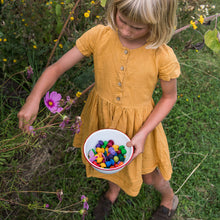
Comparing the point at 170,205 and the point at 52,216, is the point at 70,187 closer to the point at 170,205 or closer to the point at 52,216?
the point at 52,216

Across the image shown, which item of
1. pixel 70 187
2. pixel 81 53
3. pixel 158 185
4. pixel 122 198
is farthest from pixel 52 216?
pixel 81 53

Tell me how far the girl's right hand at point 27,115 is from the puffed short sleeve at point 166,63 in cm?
55

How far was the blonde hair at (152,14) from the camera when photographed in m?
0.80

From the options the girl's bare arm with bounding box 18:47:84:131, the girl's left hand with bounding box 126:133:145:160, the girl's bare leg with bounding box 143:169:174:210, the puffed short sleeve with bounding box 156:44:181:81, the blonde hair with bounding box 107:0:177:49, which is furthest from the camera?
the girl's bare leg with bounding box 143:169:174:210

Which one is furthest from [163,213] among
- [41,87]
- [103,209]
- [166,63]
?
[41,87]

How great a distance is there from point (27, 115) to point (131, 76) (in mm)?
482

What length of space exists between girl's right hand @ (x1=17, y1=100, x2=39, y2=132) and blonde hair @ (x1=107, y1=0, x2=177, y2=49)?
0.46 m

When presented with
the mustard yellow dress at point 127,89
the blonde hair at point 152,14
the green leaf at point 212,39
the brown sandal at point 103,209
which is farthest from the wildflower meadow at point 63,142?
the blonde hair at point 152,14

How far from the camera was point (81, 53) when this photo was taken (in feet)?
3.74

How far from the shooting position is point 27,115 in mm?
917

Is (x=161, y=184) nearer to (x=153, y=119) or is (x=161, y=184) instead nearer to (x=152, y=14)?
(x=153, y=119)

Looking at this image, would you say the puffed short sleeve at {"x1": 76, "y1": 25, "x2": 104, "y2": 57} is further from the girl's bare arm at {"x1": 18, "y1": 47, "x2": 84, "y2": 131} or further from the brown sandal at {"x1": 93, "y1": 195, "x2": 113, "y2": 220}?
the brown sandal at {"x1": 93, "y1": 195, "x2": 113, "y2": 220}

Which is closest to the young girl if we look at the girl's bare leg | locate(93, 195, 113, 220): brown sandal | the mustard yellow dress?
the mustard yellow dress

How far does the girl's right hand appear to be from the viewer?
34.9 inches
